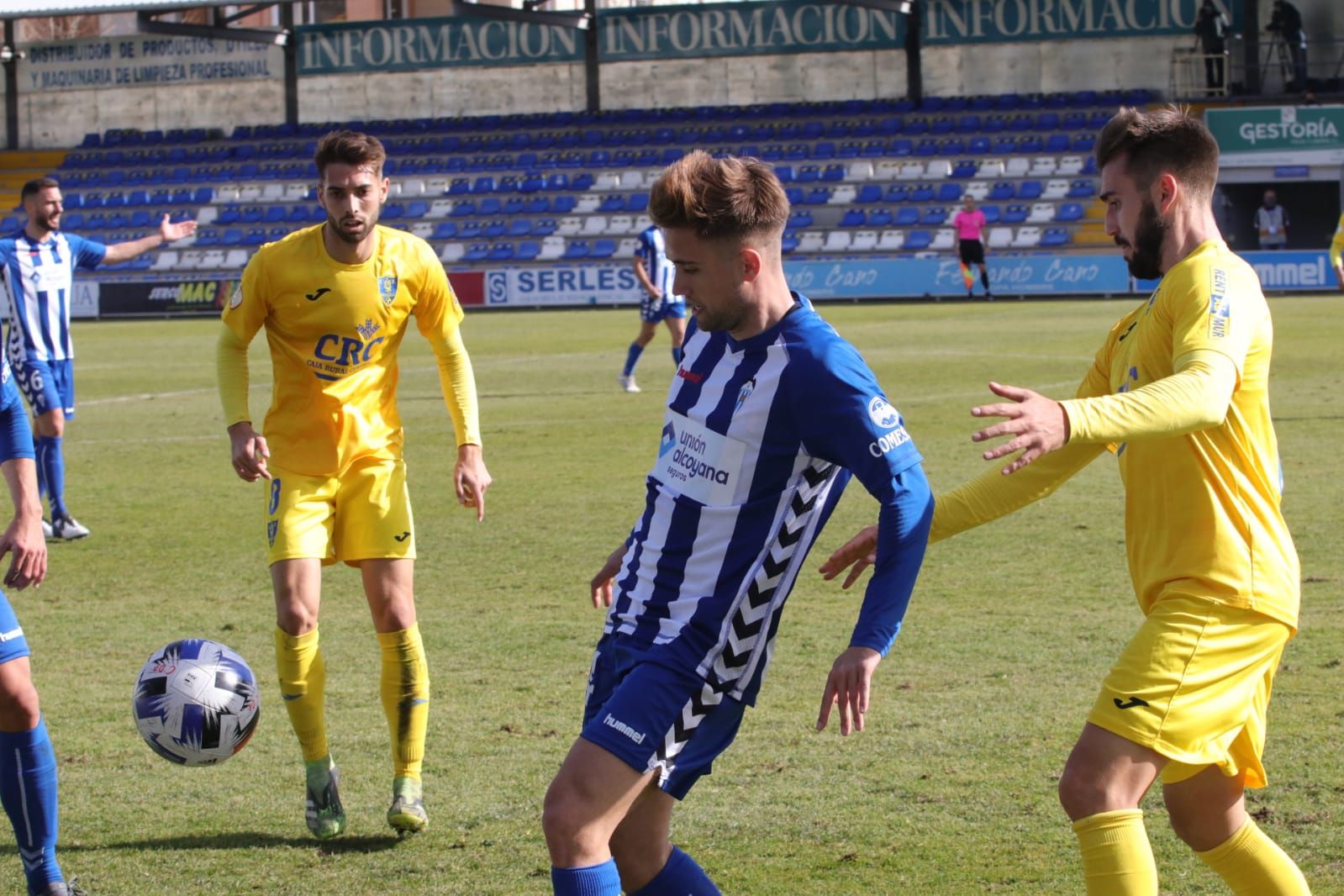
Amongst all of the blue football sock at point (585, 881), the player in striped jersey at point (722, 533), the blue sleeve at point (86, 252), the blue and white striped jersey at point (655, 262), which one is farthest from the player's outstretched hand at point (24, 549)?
the blue and white striped jersey at point (655, 262)

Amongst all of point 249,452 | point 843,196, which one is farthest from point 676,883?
point 843,196

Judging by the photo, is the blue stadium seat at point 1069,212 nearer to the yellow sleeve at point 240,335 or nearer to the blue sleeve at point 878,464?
the yellow sleeve at point 240,335

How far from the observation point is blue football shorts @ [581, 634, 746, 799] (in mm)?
3152

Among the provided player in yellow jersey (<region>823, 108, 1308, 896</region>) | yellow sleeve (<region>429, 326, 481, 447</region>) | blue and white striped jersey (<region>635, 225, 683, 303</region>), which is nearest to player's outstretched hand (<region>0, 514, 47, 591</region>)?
Answer: yellow sleeve (<region>429, 326, 481, 447</region>)

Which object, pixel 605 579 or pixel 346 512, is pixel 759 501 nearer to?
pixel 605 579

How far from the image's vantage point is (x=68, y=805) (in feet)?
16.2

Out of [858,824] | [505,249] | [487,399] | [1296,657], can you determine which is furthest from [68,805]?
[505,249]

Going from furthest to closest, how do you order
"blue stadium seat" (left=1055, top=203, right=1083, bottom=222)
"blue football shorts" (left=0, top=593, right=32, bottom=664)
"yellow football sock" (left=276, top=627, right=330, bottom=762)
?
1. "blue stadium seat" (left=1055, top=203, right=1083, bottom=222)
2. "yellow football sock" (left=276, top=627, right=330, bottom=762)
3. "blue football shorts" (left=0, top=593, right=32, bottom=664)

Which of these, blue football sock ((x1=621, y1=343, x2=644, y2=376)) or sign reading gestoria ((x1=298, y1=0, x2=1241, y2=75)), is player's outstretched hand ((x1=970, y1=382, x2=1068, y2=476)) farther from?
sign reading gestoria ((x1=298, y1=0, x2=1241, y2=75))

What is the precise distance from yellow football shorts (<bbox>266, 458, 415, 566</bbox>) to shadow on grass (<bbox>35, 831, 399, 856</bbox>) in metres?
0.82

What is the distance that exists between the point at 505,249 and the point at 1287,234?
17.0 m

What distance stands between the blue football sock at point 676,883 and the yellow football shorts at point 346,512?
1.98m

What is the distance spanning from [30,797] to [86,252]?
783 centimetres

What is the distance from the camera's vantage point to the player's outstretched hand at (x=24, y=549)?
4227 mm
